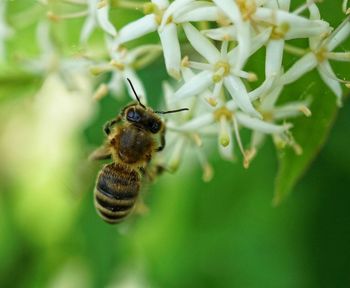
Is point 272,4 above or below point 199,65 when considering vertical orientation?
above

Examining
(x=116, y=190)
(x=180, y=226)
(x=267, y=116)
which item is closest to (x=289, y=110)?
(x=267, y=116)

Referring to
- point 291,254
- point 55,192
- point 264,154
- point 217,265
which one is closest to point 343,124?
point 264,154

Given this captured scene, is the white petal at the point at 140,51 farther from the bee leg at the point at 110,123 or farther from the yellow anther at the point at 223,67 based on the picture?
the yellow anther at the point at 223,67

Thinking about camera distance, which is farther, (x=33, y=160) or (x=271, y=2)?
(x=33, y=160)

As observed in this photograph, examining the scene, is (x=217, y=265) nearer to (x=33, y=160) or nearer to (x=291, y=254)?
(x=291, y=254)

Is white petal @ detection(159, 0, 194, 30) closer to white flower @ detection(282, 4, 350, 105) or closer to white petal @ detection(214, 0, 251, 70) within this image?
white petal @ detection(214, 0, 251, 70)

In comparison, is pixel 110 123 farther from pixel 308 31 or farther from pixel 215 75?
pixel 308 31

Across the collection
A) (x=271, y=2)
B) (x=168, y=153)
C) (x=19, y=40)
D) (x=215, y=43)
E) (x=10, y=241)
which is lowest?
(x=10, y=241)
